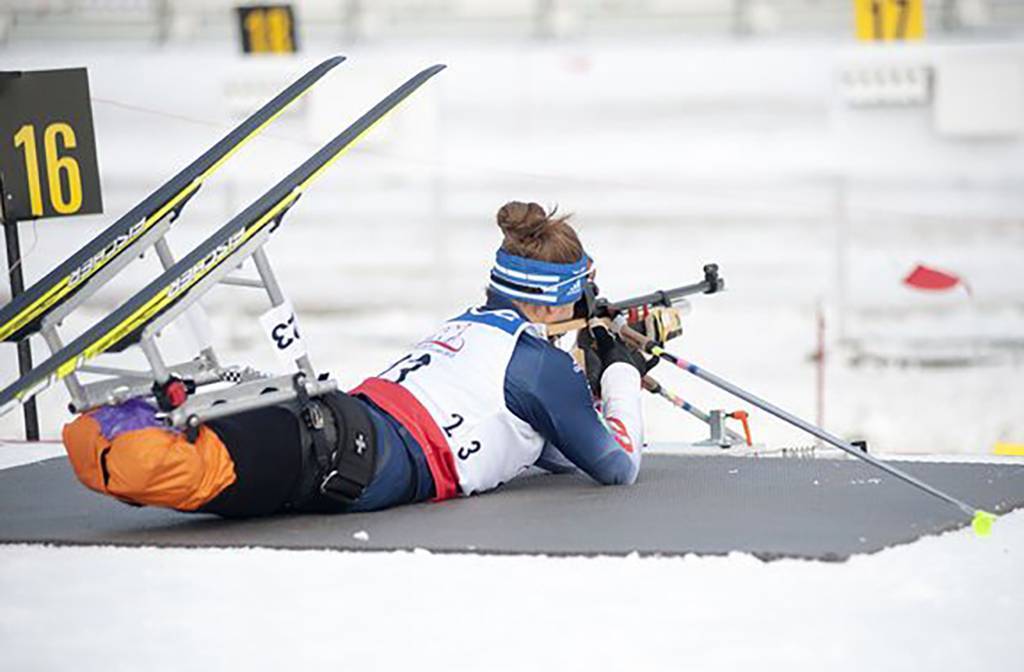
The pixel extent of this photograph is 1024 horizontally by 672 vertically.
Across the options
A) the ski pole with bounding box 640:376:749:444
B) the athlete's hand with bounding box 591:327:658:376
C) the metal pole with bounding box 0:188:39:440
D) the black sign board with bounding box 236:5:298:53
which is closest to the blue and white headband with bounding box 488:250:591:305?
the athlete's hand with bounding box 591:327:658:376

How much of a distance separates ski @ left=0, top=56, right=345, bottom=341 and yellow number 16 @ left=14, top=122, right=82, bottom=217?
4.24 ft

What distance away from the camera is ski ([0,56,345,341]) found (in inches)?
129

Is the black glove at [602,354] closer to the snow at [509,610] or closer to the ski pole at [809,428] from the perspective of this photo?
the ski pole at [809,428]

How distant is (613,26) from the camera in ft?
39.0

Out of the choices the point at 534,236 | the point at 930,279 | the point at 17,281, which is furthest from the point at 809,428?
the point at 930,279

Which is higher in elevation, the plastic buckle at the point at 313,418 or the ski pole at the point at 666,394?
the plastic buckle at the point at 313,418

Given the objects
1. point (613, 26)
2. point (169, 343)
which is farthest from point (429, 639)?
point (613, 26)

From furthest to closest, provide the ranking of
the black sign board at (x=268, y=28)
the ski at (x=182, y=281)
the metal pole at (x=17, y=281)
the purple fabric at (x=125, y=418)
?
the black sign board at (x=268, y=28), the metal pole at (x=17, y=281), the purple fabric at (x=125, y=418), the ski at (x=182, y=281)

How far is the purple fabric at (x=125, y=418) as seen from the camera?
3102 millimetres

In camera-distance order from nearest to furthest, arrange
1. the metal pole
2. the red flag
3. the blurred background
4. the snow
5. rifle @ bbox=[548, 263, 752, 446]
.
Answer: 1. the snow
2. rifle @ bbox=[548, 263, 752, 446]
3. the metal pole
4. the blurred background
5. the red flag

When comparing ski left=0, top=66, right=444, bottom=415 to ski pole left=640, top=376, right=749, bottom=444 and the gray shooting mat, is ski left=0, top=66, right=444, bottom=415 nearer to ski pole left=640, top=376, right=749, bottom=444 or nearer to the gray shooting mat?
the gray shooting mat

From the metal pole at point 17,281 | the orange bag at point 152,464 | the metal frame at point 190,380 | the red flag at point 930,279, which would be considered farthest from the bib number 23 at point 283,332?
the red flag at point 930,279

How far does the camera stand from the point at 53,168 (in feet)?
15.7

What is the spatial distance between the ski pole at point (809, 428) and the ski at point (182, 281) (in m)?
0.63
